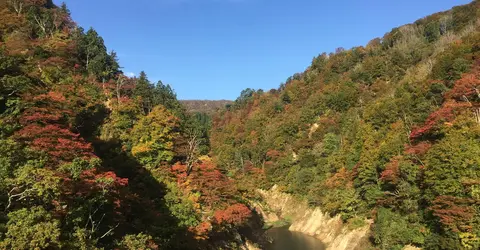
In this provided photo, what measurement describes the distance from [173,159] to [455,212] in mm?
25450

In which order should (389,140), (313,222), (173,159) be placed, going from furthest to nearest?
1. (313,222)
2. (389,140)
3. (173,159)

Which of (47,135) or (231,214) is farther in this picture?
(231,214)

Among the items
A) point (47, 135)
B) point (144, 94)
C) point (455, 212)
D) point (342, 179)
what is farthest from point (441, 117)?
point (144, 94)

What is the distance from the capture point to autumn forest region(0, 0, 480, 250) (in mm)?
14484

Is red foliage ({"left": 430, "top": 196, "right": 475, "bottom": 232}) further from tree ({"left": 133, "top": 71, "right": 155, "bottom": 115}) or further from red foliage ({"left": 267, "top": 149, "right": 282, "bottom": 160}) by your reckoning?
red foliage ({"left": 267, "top": 149, "right": 282, "bottom": 160})

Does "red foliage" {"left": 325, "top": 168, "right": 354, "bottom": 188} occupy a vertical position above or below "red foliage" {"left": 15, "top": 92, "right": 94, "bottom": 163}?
below

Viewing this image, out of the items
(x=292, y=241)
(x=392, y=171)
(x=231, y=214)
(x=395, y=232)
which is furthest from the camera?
(x=292, y=241)

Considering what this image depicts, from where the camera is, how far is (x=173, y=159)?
3462 centimetres

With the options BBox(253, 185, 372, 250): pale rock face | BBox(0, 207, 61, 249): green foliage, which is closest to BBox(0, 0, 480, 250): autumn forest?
BBox(0, 207, 61, 249): green foliage

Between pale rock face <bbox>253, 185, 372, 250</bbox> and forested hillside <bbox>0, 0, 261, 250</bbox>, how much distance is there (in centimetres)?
1273

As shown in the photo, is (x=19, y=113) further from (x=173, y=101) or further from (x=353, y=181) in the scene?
(x=353, y=181)

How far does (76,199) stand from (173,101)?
36.2 metres

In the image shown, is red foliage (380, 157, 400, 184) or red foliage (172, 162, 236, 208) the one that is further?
red foliage (380, 157, 400, 184)

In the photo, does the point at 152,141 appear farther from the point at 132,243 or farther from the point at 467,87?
the point at 467,87
